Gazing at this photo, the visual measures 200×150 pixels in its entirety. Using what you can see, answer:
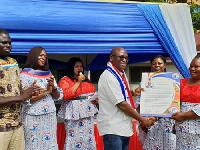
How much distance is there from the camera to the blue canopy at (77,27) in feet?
12.8

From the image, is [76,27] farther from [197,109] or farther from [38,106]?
[197,109]

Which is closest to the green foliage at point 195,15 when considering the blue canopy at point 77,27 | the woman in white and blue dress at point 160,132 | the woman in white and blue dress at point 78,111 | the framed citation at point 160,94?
the blue canopy at point 77,27

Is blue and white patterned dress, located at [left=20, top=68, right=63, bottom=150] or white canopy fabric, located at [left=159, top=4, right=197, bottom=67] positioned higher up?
white canopy fabric, located at [left=159, top=4, right=197, bottom=67]

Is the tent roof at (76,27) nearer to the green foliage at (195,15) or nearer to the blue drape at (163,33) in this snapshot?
the blue drape at (163,33)

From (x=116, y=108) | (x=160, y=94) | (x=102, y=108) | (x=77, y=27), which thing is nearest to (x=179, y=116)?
(x=160, y=94)

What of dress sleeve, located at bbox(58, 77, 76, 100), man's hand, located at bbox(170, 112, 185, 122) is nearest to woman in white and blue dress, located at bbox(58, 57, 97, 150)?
dress sleeve, located at bbox(58, 77, 76, 100)

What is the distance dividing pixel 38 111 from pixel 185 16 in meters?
2.61

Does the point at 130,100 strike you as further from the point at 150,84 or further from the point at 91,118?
the point at 91,118

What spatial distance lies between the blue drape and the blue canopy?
0.05 metres

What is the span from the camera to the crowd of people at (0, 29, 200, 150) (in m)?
2.78

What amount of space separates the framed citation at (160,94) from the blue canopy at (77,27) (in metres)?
1.14

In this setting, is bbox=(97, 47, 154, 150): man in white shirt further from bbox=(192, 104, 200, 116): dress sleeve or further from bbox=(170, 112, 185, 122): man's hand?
bbox=(192, 104, 200, 116): dress sleeve

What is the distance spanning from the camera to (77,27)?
4.22 metres

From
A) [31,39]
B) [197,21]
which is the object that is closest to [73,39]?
[31,39]
